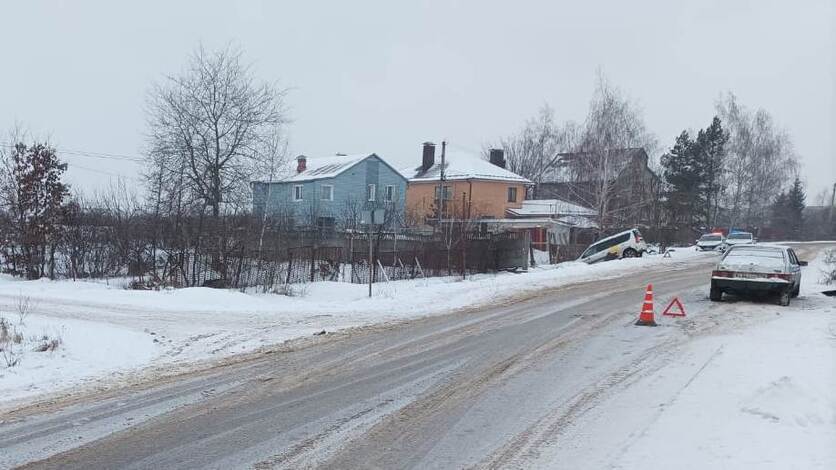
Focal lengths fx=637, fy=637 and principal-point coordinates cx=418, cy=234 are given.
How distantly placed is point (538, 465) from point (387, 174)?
5067cm

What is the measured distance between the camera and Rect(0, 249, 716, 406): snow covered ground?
861 cm

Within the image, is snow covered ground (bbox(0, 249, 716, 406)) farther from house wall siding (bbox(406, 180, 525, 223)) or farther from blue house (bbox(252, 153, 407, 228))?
house wall siding (bbox(406, 180, 525, 223))

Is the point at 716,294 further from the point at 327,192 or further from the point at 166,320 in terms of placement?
the point at 327,192

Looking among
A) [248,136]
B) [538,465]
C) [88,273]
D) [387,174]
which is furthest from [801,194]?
[538,465]

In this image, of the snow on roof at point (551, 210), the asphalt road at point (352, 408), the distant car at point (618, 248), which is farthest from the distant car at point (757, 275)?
the snow on roof at point (551, 210)

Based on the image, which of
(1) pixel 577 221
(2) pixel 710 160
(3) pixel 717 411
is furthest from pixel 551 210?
(3) pixel 717 411

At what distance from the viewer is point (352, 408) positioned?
22.1ft

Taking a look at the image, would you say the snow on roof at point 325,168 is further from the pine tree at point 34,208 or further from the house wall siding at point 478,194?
A: the pine tree at point 34,208

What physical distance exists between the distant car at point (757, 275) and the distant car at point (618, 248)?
17.0 metres

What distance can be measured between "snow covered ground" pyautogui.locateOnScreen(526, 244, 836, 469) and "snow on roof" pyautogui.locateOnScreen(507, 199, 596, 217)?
37.0 meters

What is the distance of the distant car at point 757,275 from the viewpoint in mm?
15258

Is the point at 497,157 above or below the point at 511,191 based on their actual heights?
above

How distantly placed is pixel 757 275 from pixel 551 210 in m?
39.6

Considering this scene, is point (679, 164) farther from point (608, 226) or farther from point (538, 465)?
point (538, 465)
